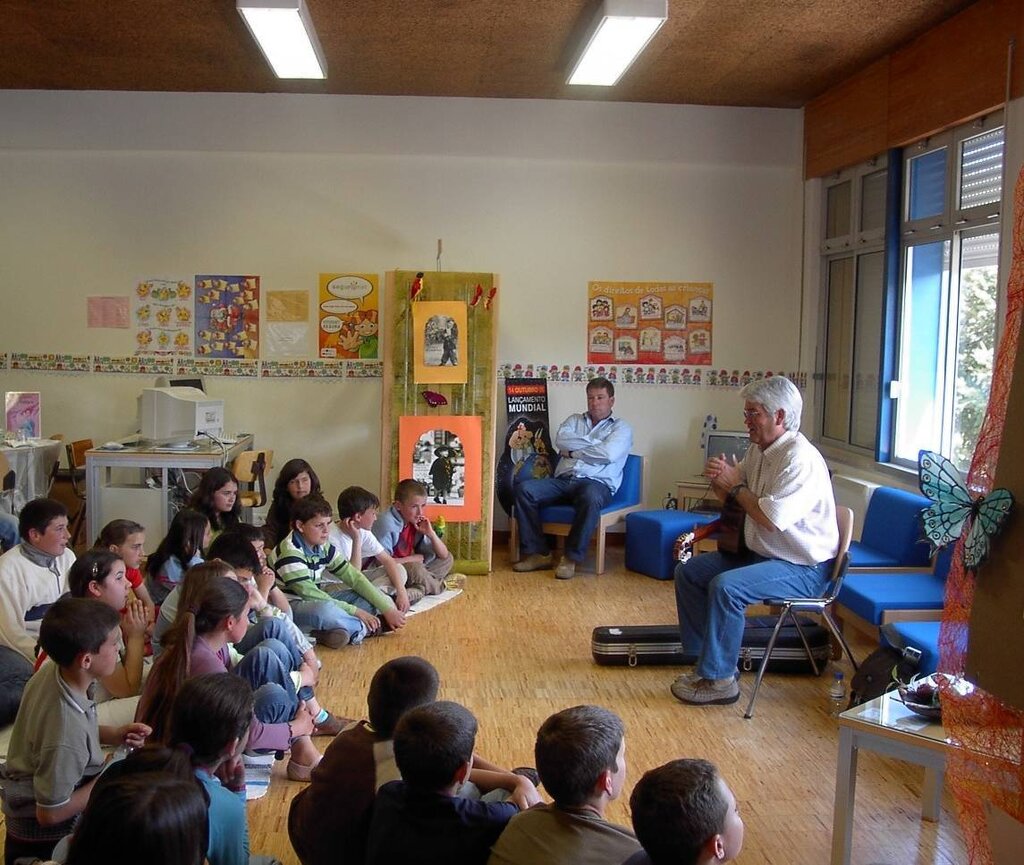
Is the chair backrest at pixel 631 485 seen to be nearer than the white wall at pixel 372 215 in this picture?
Yes

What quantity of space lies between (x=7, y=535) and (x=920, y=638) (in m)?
3.87

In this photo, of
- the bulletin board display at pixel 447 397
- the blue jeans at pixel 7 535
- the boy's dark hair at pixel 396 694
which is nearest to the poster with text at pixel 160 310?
the bulletin board display at pixel 447 397

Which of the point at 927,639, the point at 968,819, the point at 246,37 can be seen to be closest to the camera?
the point at 968,819

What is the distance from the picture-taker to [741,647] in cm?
470

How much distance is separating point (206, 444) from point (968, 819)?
5.25 m

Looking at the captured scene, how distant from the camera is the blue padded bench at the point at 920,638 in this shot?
380 cm

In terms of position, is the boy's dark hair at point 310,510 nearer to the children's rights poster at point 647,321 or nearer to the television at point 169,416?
the television at point 169,416

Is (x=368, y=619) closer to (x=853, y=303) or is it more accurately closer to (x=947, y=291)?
(x=947, y=291)

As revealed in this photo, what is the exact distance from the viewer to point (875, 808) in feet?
11.2

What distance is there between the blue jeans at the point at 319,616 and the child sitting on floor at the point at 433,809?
286 centimetres

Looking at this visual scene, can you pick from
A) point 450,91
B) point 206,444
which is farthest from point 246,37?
point 206,444

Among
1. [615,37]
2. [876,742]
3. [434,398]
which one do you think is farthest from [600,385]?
[876,742]

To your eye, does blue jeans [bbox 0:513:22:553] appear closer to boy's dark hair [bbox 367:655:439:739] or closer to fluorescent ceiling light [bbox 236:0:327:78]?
fluorescent ceiling light [bbox 236:0:327:78]

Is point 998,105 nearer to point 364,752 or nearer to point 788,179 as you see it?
point 788,179
